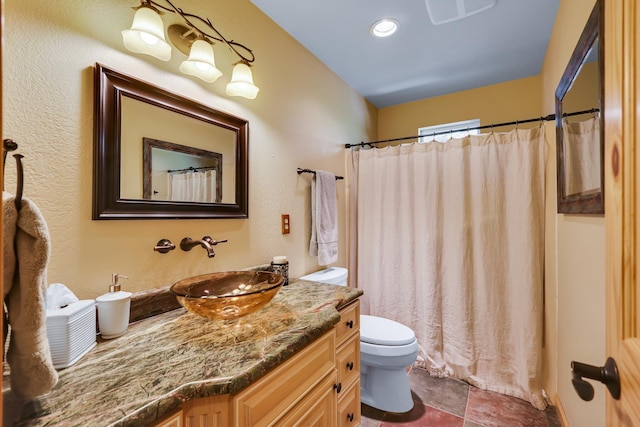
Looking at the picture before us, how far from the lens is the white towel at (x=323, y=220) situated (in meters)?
1.91

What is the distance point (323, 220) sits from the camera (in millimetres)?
1973

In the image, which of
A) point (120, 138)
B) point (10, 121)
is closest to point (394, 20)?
point (120, 138)

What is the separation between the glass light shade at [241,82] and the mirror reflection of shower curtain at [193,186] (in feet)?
1.31

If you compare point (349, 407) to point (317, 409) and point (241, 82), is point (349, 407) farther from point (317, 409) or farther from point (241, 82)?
point (241, 82)

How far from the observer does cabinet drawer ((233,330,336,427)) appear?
0.72 metres

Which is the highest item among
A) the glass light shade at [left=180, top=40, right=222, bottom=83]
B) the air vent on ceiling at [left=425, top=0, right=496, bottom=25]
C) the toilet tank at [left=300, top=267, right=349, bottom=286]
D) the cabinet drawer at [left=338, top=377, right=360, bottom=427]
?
the air vent on ceiling at [left=425, top=0, right=496, bottom=25]

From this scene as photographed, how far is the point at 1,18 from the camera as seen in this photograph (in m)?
0.31

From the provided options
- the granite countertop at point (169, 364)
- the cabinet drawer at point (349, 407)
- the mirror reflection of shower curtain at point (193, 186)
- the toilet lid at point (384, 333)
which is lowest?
the cabinet drawer at point (349, 407)

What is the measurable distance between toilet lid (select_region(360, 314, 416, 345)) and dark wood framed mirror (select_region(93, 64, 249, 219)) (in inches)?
41.6

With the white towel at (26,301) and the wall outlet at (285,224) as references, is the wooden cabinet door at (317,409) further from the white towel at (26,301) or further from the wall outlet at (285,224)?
the wall outlet at (285,224)

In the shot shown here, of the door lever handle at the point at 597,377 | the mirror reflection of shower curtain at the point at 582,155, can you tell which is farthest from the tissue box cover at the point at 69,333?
the mirror reflection of shower curtain at the point at 582,155

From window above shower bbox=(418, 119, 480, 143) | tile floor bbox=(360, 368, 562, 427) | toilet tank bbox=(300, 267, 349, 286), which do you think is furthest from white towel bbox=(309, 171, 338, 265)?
window above shower bbox=(418, 119, 480, 143)

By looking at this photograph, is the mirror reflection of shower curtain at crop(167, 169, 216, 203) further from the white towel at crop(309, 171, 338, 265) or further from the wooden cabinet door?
the wooden cabinet door

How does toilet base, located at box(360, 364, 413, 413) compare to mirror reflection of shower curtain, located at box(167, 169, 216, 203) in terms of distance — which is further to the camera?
toilet base, located at box(360, 364, 413, 413)
